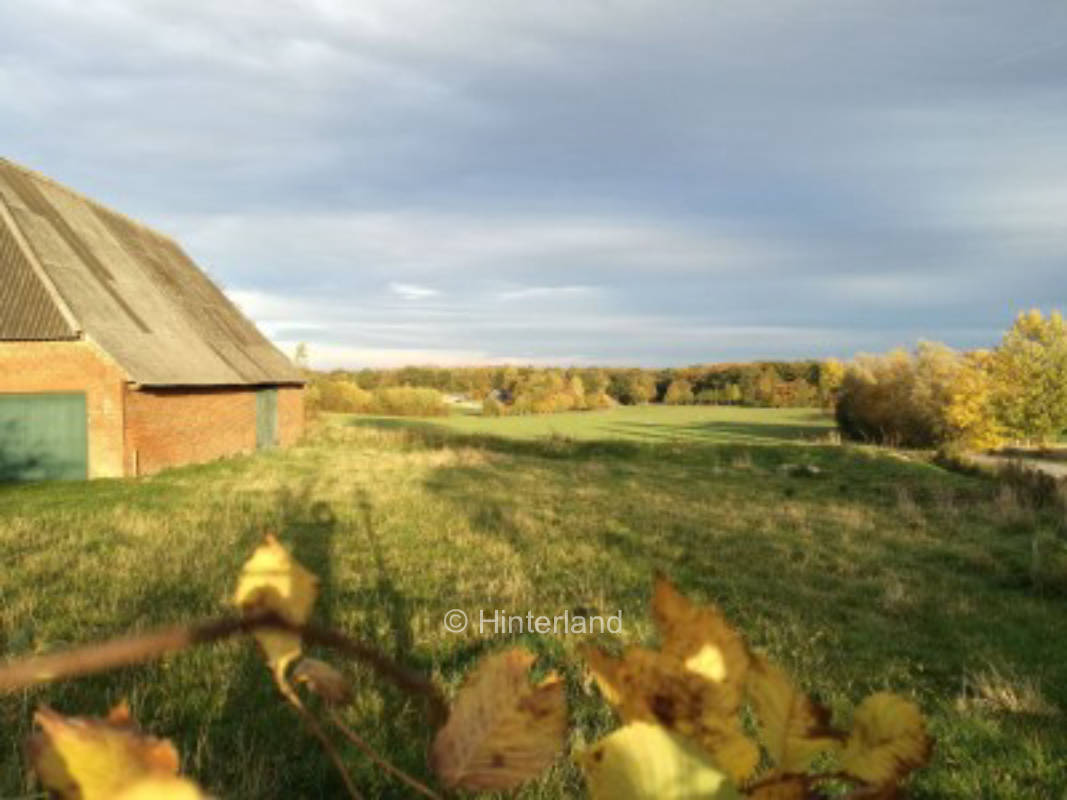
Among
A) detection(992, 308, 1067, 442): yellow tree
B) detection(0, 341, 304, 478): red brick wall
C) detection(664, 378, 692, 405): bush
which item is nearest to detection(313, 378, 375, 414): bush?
detection(664, 378, 692, 405): bush

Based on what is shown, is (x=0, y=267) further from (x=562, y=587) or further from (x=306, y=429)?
(x=562, y=587)

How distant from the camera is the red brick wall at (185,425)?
1656cm

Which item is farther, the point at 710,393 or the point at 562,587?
the point at 710,393

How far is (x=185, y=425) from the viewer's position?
18562 millimetres

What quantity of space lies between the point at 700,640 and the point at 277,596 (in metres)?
0.31

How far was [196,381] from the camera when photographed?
720 inches

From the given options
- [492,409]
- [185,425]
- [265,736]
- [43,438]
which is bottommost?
[492,409]

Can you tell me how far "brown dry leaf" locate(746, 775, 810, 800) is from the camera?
53 centimetres

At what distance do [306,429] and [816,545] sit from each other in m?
23.5

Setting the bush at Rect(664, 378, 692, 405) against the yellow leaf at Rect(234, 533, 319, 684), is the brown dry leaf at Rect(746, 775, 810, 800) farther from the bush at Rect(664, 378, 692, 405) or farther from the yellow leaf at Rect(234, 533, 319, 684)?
the bush at Rect(664, 378, 692, 405)

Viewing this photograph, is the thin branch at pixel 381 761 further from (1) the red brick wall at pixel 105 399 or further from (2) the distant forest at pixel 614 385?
(2) the distant forest at pixel 614 385

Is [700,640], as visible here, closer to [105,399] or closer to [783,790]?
[783,790]

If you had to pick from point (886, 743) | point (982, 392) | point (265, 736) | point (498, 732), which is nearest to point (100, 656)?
point (498, 732)

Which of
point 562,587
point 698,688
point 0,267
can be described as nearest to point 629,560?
point 562,587
